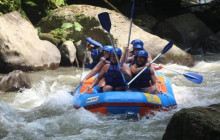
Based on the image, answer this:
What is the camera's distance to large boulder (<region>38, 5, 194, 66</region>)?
9305mm

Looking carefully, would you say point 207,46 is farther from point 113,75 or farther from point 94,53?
point 113,75

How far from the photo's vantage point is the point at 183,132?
2.92m

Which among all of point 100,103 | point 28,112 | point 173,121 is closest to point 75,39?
point 28,112

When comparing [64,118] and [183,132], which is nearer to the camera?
[183,132]

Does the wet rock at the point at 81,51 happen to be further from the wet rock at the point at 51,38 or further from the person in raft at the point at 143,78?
the person in raft at the point at 143,78

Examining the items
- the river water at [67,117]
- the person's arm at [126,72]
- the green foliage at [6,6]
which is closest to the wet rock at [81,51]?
the river water at [67,117]

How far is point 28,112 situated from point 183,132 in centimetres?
312

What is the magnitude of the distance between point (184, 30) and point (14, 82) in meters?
7.09

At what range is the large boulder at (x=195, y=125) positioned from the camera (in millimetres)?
2762

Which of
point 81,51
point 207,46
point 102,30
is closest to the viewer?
point 81,51

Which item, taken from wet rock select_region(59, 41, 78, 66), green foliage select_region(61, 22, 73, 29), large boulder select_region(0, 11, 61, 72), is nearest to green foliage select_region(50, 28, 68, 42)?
green foliage select_region(61, 22, 73, 29)

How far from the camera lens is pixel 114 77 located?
5.35m

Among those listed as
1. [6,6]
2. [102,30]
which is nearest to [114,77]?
[102,30]

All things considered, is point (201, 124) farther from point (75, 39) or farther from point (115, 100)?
point (75, 39)
